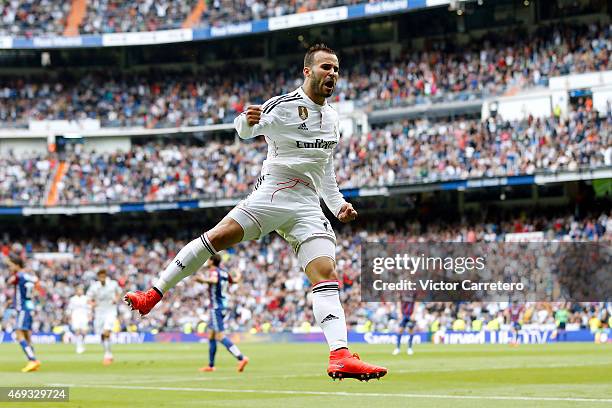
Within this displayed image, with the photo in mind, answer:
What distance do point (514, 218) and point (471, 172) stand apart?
9.21 feet

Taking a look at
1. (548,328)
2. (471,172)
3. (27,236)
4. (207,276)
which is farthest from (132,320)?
(207,276)

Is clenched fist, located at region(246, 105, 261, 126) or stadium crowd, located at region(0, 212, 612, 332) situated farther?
stadium crowd, located at region(0, 212, 612, 332)

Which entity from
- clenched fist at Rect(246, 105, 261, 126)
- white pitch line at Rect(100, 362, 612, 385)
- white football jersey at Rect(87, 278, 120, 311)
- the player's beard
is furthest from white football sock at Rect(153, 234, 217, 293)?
white football jersey at Rect(87, 278, 120, 311)

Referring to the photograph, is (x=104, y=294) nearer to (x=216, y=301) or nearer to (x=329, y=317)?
(x=216, y=301)

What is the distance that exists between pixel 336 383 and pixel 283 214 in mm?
Result: 6349

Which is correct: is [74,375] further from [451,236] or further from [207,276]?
[451,236]

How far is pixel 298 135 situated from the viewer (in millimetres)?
10383

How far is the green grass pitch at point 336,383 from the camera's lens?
41.3 feet

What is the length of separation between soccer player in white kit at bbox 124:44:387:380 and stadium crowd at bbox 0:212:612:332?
100 ft

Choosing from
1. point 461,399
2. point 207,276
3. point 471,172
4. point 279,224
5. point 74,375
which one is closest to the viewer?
point 279,224

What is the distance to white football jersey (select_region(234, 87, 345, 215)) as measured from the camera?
33.7 ft

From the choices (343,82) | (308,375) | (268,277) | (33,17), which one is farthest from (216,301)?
(33,17)

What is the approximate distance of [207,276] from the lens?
22109 millimetres

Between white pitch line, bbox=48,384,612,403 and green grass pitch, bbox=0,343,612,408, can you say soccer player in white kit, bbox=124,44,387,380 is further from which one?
white pitch line, bbox=48,384,612,403
